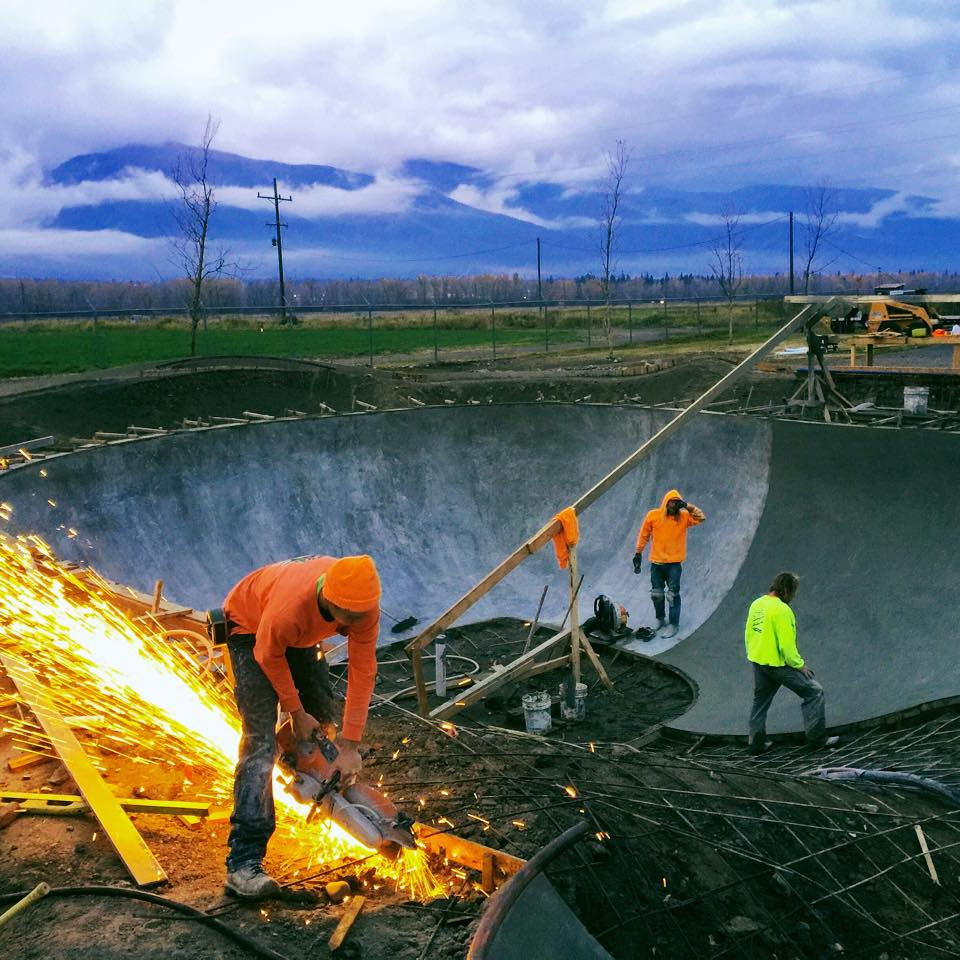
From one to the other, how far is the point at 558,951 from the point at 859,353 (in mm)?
27147

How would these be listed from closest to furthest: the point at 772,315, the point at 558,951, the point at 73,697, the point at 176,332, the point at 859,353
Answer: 1. the point at 558,951
2. the point at 73,697
3. the point at 859,353
4. the point at 176,332
5. the point at 772,315

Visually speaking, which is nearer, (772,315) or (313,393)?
(313,393)

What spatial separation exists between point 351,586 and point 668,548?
7.24 meters

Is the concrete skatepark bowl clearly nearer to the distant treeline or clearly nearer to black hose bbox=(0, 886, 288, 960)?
black hose bbox=(0, 886, 288, 960)

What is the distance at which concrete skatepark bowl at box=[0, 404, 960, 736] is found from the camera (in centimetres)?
945

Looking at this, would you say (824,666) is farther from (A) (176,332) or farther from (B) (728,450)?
(A) (176,332)

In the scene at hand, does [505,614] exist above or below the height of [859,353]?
below

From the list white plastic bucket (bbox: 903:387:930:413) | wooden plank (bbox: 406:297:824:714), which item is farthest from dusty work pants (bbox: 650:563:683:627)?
white plastic bucket (bbox: 903:387:930:413)

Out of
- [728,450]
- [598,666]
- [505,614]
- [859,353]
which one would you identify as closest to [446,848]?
[598,666]

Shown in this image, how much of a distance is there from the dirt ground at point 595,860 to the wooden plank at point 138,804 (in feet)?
0.25

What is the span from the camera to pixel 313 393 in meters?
23.0

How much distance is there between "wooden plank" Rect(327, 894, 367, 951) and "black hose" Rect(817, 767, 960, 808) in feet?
12.5

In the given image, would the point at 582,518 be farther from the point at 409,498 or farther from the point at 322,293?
the point at 322,293

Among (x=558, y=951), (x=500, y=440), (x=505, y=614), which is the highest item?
(x=500, y=440)
